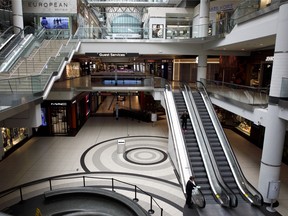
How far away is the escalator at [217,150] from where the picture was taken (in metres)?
9.82

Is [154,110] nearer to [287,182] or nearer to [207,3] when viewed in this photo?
[207,3]

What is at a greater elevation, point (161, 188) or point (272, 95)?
point (272, 95)

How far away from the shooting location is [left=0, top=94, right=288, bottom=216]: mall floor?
10266mm

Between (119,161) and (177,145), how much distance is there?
3.82 meters

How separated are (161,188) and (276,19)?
807 cm

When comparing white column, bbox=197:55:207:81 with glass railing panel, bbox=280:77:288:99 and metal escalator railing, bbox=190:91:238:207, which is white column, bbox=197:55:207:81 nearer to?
metal escalator railing, bbox=190:91:238:207

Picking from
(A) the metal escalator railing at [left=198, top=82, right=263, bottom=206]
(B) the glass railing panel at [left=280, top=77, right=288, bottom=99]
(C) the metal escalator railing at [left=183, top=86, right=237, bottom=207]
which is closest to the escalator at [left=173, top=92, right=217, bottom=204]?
(C) the metal escalator railing at [left=183, top=86, right=237, bottom=207]

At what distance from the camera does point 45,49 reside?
16094mm

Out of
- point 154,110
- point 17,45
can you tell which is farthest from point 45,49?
point 154,110

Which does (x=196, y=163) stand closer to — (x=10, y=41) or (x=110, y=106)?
(x=10, y=41)

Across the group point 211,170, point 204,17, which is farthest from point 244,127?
point 211,170

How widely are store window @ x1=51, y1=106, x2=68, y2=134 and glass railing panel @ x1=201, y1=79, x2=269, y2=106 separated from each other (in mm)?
10859

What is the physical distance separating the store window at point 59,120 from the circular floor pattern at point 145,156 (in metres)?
6.24

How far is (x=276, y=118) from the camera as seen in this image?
8.64 m
